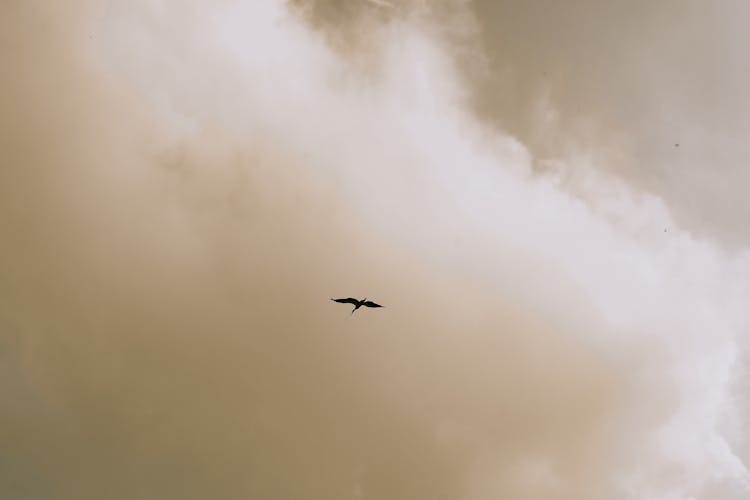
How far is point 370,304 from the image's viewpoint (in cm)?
7450

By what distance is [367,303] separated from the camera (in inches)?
2867

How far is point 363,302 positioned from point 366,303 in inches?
30.7

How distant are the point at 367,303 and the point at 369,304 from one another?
1.19 m

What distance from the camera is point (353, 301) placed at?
72312 mm

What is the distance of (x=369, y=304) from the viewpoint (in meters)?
73.9

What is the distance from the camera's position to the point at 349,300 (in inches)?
2881

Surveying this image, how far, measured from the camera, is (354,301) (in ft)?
238

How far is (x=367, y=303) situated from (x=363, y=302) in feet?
2.30

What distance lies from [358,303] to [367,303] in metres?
1.47

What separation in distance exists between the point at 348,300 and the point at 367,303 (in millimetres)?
2816

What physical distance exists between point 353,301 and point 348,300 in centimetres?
126

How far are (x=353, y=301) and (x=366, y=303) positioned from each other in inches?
79.4

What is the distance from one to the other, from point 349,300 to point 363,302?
218 cm

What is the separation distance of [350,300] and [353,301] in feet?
3.26
